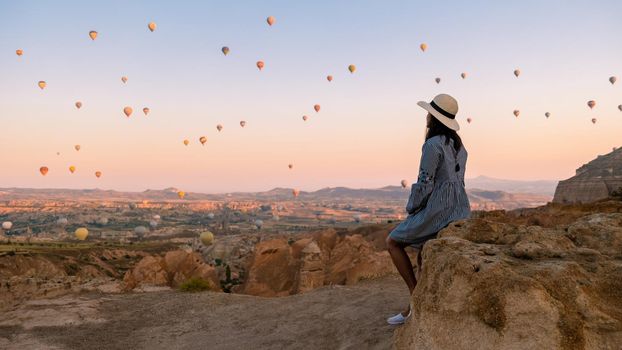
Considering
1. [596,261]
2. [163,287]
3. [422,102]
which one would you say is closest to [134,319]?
[163,287]

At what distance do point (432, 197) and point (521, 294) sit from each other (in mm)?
2237

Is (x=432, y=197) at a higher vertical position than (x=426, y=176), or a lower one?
lower

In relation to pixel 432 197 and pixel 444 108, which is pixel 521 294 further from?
→ pixel 444 108

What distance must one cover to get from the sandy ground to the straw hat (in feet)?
10.6

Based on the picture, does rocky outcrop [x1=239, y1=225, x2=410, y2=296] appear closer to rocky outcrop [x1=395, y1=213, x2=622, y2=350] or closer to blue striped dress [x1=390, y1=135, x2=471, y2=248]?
blue striped dress [x1=390, y1=135, x2=471, y2=248]

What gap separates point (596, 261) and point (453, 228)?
160 centimetres

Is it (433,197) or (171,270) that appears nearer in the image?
(433,197)

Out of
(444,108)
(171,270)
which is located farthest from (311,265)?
(444,108)

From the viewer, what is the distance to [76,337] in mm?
11195

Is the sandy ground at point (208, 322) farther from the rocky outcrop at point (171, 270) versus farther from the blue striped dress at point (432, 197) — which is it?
the rocky outcrop at point (171, 270)

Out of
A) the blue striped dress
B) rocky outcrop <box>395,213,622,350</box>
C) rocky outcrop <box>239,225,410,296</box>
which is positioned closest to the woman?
the blue striped dress

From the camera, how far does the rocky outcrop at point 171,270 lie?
22016mm

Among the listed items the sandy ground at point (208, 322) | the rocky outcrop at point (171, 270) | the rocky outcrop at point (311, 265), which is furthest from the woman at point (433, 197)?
the rocky outcrop at point (171, 270)

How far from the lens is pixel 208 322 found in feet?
38.7
